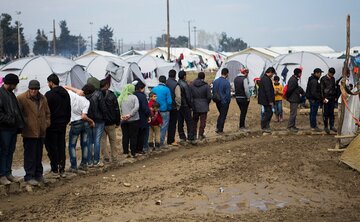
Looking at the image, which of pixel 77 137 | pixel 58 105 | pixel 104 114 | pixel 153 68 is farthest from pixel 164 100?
pixel 153 68

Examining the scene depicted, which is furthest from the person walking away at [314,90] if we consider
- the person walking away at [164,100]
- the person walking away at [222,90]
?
the person walking away at [164,100]

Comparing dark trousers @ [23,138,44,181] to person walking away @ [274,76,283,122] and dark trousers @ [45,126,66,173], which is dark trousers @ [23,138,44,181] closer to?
dark trousers @ [45,126,66,173]

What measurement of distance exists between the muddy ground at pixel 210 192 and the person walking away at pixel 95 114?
1.75ft

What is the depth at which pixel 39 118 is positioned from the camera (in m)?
8.23

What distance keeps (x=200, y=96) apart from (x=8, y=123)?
5.91 m

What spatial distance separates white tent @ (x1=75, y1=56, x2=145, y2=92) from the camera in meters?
23.8

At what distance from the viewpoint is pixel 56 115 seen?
344 inches

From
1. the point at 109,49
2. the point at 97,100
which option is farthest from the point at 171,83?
the point at 109,49

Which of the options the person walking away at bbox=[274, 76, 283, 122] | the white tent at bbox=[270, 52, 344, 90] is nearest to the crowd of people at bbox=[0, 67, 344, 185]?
the person walking away at bbox=[274, 76, 283, 122]

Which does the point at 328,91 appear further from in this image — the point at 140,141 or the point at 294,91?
the point at 140,141

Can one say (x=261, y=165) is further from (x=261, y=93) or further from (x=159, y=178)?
(x=261, y=93)

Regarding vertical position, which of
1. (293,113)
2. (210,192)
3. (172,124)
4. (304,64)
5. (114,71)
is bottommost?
(210,192)

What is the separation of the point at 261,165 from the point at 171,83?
359 centimetres

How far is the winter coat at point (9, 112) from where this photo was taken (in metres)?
7.73
